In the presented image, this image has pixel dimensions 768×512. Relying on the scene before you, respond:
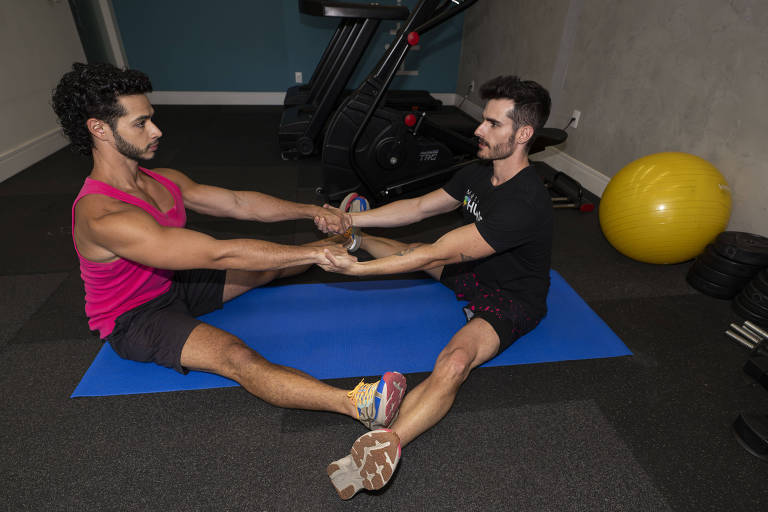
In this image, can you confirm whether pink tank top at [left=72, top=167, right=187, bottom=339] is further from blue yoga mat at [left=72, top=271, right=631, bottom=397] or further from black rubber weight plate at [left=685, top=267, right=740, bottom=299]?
black rubber weight plate at [left=685, top=267, right=740, bottom=299]

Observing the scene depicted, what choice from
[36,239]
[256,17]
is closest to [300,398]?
[36,239]

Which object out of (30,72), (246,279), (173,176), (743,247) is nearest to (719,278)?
(743,247)

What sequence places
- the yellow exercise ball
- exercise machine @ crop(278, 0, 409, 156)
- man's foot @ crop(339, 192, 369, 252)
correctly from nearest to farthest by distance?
man's foot @ crop(339, 192, 369, 252), the yellow exercise ball, exercise machine @ crop(278, 0, 409, 156)

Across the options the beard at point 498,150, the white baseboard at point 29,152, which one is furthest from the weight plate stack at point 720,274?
the white baseboard at point 29,152

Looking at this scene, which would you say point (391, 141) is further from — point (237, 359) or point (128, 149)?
point (237, 359)

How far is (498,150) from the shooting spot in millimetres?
1786

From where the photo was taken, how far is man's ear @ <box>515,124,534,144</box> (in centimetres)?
175

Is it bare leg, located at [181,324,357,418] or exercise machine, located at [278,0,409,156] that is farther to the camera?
exercise machine, located at [278,0,409,156]

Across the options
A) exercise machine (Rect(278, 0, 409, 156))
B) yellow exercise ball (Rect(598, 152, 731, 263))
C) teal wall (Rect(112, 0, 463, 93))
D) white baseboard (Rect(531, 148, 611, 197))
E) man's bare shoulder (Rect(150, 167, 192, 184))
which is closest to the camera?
man's bare shoulder (Rect(150, 167, 192, 184))

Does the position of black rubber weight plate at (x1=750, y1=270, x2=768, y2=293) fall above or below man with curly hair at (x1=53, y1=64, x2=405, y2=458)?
below

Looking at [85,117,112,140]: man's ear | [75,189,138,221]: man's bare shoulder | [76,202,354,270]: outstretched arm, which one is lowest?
[76,202,354,270]: outstretched arm

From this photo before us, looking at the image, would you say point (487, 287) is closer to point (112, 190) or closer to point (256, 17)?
point (112, 190)

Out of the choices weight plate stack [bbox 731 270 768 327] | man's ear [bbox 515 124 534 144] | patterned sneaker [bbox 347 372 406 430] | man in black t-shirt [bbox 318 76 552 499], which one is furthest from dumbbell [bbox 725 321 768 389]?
patterned sneaker [bbox 347 372 406 430]

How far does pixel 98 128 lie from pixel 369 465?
1.57 m
